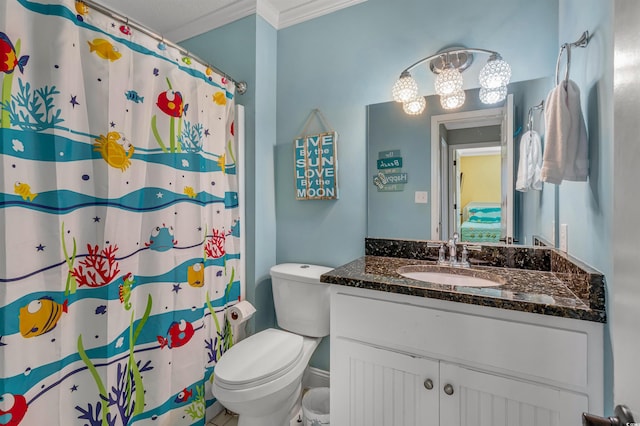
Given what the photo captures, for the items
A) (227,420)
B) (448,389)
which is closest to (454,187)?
(448,389)

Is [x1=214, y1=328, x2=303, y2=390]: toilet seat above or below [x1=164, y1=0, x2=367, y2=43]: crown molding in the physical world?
below

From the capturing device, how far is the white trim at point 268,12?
6.04 ft

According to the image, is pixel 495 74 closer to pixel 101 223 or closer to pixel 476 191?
pixel 476 191

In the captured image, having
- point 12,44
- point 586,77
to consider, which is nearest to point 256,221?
point 12,44

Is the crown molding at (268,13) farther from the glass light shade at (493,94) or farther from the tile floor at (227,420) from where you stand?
the tile floor at (227,420)

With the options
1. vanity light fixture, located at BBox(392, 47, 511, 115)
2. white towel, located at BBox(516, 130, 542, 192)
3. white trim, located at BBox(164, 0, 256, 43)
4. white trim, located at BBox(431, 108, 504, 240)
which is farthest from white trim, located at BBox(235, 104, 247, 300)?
white towel, located at BBox(516, 130, 542, 192)

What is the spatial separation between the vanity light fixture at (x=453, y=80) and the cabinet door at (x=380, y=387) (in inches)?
48.4

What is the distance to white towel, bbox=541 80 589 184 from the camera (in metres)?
0.90

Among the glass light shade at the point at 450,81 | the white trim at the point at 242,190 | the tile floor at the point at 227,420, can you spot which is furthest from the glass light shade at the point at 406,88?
the tile floor at the point at 227,420

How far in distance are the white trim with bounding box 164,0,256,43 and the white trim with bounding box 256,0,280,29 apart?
39mm

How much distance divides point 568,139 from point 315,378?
71.8 inches

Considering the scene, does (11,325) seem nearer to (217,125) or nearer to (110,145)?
(110,145)

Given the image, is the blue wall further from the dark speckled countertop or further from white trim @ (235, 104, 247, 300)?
white trim @ (235, 104, 247, 300)

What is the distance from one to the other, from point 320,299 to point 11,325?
1.22 meters
